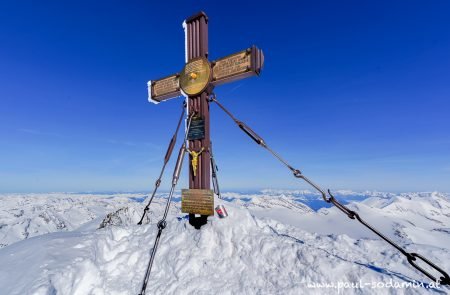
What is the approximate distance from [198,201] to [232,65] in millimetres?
4797

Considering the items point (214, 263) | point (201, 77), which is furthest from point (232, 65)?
point (214, 263)

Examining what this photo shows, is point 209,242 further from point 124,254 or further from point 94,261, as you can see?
point 94,261

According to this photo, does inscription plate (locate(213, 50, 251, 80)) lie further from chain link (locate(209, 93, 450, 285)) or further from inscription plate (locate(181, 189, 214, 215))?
inscription plate (locate(181, 189, 214, 215))

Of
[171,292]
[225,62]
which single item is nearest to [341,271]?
[171,292]

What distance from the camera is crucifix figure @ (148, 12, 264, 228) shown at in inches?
300

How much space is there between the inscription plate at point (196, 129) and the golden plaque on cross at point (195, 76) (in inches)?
41.3

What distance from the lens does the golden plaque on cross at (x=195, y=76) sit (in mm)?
8312

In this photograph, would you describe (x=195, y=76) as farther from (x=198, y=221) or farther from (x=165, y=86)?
(x=198, y=221)

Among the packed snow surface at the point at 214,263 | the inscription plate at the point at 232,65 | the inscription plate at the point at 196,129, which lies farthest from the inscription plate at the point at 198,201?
the inscription plate at the point at 232,65

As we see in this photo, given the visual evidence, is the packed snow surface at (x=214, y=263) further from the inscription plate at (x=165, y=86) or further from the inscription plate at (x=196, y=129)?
the inscription plate at (x=165, y=86)

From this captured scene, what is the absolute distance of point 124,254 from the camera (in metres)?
6.98

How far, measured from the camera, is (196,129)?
8336 millimetres

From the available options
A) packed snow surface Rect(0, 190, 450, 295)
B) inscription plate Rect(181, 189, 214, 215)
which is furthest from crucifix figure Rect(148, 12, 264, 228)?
packed snow surface Rect(0, 190, 450, 295)

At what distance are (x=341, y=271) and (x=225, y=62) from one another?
22.8 ft
